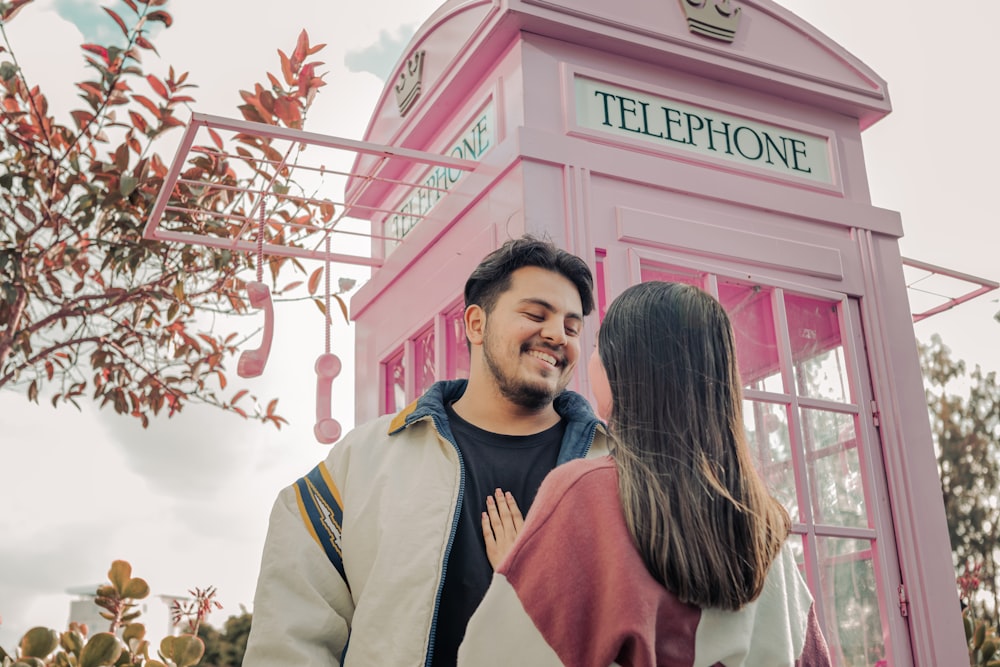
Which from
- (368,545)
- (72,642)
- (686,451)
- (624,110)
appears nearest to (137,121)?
(72,642)

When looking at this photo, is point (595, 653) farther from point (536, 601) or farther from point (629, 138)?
point (629, 138)

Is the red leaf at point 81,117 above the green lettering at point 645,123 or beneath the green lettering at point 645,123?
above

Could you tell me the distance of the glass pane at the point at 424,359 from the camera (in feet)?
12.3

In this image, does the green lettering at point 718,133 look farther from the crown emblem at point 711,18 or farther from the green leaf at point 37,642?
the green leaf at point 37,642

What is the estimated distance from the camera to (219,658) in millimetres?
9461

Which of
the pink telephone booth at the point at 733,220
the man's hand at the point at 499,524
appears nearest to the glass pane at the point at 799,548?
the pink telephone booth at the point at 733,220

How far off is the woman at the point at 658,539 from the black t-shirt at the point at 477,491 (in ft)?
1.87

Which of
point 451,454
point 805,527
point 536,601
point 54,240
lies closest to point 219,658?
point 54,240

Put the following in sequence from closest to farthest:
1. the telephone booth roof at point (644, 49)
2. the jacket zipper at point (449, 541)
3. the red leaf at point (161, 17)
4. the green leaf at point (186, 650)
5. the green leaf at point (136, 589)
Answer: the jacket zipper at point (449, 541)
the telephone booth roof at point (644, 49)
the green leaf at point (186, 650)
the green leaf at point (136, 589)
the red leaf at point (161, 17)

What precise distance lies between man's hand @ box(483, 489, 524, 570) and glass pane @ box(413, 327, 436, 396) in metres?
1.56

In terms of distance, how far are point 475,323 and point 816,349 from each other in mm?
1596

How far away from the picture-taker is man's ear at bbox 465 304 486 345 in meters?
2.49

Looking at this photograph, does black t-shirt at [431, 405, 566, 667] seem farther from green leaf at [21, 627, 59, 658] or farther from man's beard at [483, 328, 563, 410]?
green leaf at [21, 627, 59, 658]

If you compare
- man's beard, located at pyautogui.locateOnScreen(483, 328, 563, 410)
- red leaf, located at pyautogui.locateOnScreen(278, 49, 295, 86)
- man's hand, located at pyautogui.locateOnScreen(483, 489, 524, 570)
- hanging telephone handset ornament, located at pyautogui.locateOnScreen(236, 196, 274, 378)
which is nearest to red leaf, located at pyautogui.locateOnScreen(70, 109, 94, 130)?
red leaf, located at pyautogui.locateOnScreen(278, 49, 295, 86)
